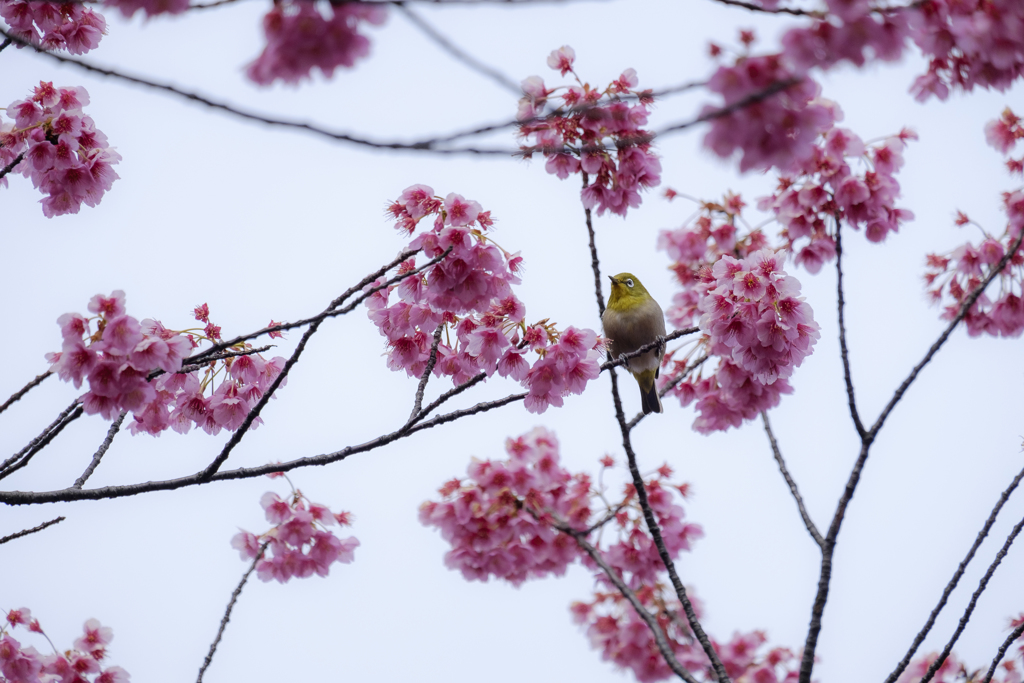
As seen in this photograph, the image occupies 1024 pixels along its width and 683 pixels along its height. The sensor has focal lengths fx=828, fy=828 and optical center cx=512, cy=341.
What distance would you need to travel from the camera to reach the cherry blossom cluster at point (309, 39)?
160cm

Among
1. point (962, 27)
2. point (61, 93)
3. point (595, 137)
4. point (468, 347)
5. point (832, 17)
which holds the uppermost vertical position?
point (595, 137)

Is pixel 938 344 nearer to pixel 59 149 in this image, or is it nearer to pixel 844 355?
pixel 844 355

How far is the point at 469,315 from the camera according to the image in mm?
3631

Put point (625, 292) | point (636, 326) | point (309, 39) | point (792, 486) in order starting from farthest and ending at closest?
point (625, 292) → point (636, 326) → point (792, 486) → point (309, 39)

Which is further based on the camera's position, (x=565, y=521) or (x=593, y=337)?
(x=565, y=521)

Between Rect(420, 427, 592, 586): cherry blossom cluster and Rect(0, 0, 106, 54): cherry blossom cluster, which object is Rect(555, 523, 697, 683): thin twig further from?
Rect(0, 0, 106, 54): cherry blossom cluster

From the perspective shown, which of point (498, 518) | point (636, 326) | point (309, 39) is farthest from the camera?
point (636, 326)

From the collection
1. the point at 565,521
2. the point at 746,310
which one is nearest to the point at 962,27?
the point at 746,310

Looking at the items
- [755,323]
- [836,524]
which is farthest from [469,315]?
[836,524]

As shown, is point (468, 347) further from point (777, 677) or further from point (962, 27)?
point (777, 677)

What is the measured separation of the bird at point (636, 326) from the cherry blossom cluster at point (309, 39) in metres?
4.73

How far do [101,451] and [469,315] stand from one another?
60.6 inches

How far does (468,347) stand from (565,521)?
2506 mm

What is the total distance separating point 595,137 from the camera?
3223 millimetres
